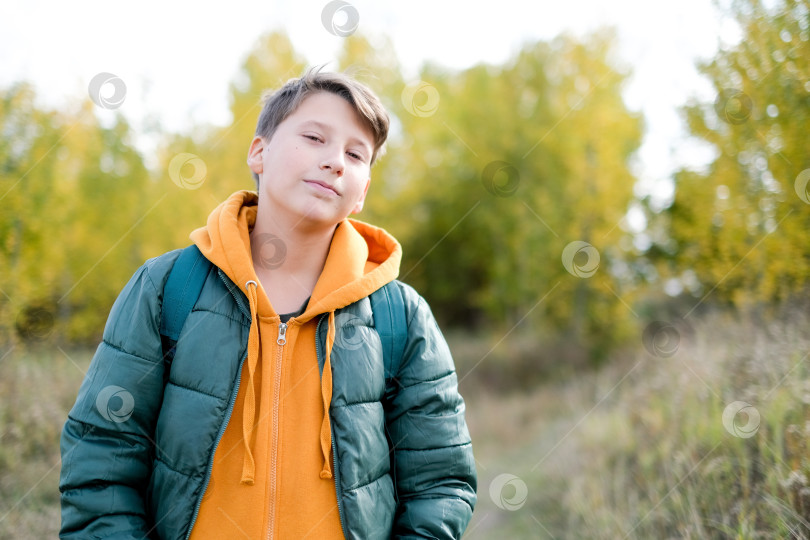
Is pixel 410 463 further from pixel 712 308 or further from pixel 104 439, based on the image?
pixel 712 308

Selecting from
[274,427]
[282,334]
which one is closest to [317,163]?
[282,334]

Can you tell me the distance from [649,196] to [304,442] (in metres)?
11.0

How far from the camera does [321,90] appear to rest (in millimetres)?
2049

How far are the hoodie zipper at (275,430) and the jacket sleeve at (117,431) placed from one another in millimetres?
336

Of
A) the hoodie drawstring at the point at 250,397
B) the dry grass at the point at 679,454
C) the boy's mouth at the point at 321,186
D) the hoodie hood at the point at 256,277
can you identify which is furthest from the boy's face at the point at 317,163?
the dry grass at the point at 679,454

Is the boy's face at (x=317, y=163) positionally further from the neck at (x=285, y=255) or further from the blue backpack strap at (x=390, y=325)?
the blue backpack strap at (x=390, y=325)

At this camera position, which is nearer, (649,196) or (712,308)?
(712,308)

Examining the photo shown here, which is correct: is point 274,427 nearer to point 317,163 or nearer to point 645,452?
point 317,163

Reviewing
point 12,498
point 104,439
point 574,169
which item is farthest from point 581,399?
point 104,439

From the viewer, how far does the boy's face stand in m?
1.91

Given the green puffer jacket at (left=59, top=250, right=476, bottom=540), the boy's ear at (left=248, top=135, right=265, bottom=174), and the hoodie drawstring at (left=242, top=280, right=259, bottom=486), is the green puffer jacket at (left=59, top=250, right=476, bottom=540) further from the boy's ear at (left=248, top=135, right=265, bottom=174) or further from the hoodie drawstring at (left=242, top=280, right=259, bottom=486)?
the boy's ear at (left=248, top=135, right=265, bottom=174)

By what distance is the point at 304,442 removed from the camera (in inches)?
70.3

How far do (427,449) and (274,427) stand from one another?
51cm

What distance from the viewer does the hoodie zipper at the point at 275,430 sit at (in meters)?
1.72
